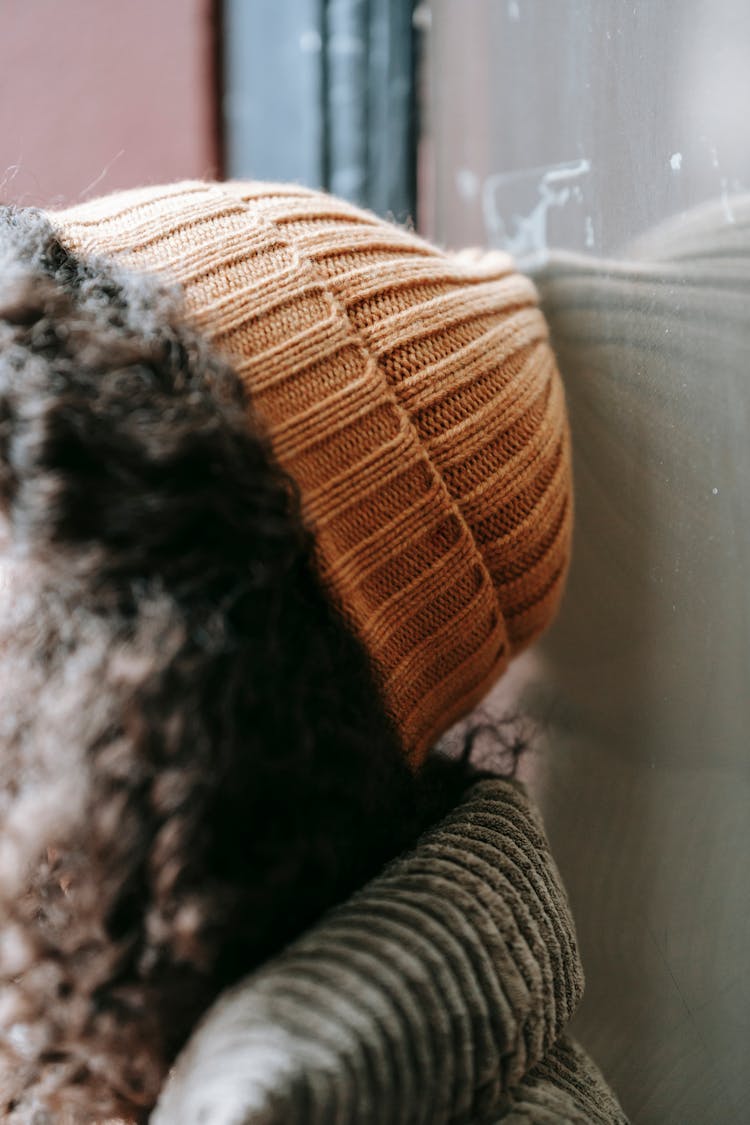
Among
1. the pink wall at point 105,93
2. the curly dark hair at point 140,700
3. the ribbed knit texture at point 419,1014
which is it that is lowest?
the ribbed knit texture at point 419,1014

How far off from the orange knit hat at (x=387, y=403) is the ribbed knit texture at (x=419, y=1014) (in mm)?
137

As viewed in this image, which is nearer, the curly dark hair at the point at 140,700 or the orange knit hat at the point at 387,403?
the curly dark hair at the point at 140,700

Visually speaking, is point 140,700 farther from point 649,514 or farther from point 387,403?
point 649,514

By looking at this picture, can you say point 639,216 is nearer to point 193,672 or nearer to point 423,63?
point 193,672

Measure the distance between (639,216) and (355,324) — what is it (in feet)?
0.88

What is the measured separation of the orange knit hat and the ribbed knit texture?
14 centimetres

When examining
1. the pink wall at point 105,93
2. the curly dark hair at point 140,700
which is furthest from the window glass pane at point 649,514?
the pink wall at point 105,93

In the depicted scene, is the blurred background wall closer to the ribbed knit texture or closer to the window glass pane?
the window glass pane

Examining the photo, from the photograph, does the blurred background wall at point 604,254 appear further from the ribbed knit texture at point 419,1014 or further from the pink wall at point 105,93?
the ribbed knit texture at point 419,1014

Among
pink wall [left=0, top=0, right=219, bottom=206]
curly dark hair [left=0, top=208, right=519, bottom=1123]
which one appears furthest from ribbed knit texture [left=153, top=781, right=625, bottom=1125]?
pink wall [left=0, top=0, right=219, bottom=206]

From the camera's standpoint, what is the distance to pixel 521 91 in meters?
1.08

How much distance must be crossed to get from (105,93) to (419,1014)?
1.22m

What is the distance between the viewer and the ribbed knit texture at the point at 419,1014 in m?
0.49

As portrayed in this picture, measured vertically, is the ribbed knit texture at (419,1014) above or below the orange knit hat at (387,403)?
below
